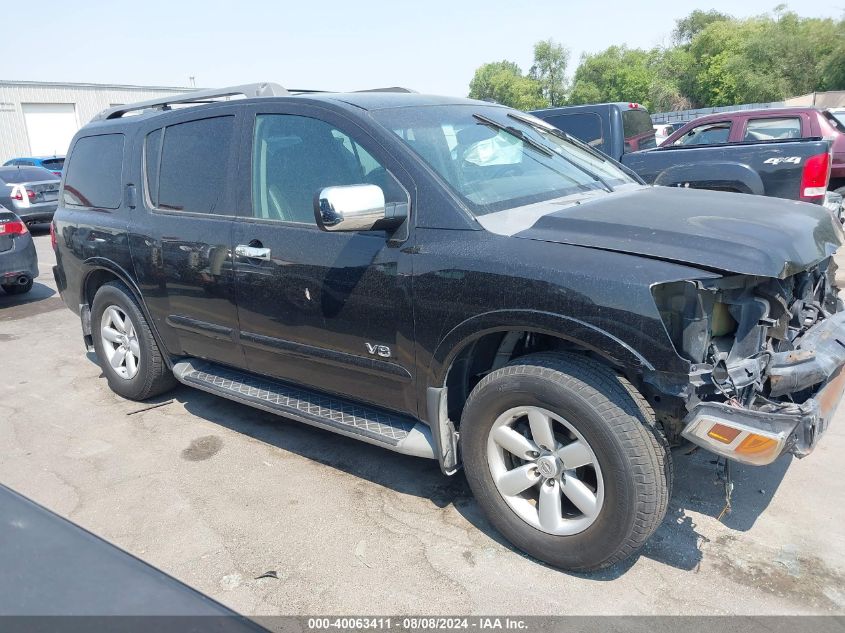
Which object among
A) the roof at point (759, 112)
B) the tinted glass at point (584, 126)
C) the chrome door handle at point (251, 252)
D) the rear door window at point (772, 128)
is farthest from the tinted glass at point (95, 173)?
the rear door window at point (772, 128)

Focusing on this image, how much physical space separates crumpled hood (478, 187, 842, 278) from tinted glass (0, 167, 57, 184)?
14.8 meters

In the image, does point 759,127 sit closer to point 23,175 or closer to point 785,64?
point 23,175

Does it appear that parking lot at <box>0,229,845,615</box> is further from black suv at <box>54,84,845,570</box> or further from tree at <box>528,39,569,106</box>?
tree at <box>528,39,569,106</box>

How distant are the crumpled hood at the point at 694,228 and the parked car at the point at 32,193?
529 inches

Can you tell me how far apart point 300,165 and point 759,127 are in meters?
8.00

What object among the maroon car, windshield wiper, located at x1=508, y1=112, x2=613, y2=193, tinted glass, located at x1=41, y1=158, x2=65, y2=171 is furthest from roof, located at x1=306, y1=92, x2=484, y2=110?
tinted glass, located at x1=41, y1=158, x2=65, y2=171

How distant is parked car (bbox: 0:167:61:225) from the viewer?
536 inches

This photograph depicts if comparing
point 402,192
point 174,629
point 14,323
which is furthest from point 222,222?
point 14,323

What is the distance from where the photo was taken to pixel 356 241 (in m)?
3.06

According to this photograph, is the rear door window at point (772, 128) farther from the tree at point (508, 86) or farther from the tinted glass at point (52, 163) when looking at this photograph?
the tree at point (508, 86)

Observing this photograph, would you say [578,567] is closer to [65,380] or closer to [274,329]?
[274,329]

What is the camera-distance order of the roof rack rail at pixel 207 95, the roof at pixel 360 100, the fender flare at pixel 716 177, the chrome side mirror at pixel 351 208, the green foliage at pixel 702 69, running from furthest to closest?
the green foliage at pixel 702 69, the fender flare at pixel 716 177, the roof rack rail at pixel 207 95, the roof at pixel 360 100, the chrome side mirror at pixel 351 208

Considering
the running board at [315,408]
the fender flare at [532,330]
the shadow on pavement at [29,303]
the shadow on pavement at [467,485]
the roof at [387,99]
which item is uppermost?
the roof at [387,99]

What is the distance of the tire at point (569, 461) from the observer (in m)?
2.41
